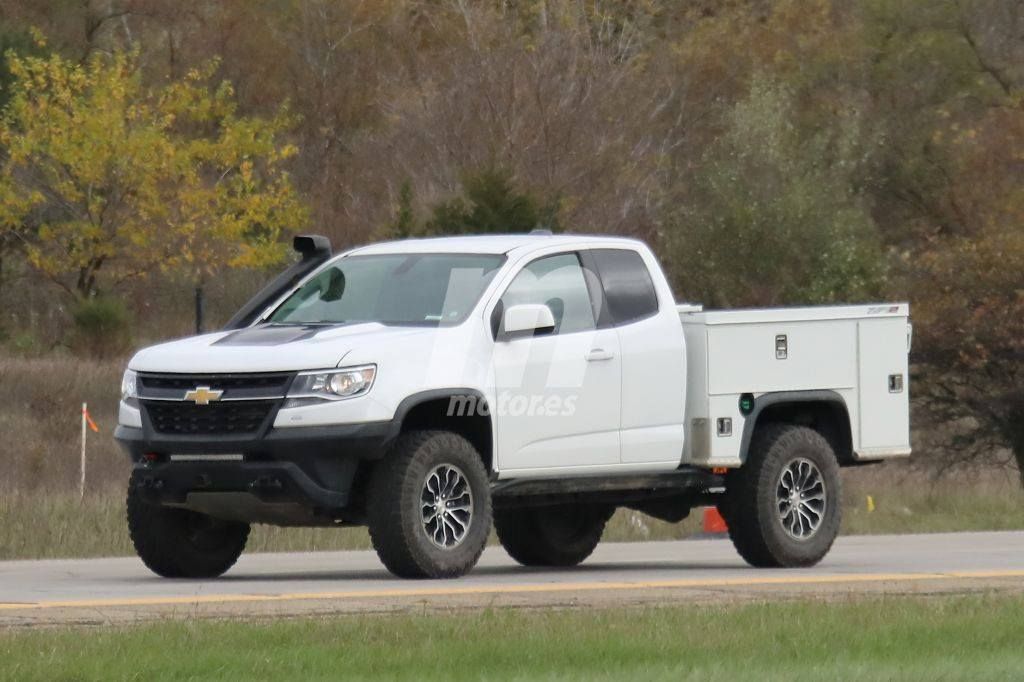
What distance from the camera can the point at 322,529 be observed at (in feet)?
63.9

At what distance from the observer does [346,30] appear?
213 ft

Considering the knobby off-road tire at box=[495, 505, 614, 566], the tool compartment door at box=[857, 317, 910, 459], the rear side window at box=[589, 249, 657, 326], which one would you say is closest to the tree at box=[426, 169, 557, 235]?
the knobby off-road tire at box=[495, 505, 614, 566]

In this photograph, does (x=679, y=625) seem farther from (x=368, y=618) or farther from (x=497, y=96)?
(x=497, y=96)

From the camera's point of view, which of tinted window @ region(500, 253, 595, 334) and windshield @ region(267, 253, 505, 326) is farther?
tinted window @ region(500, 253, 595, 334)

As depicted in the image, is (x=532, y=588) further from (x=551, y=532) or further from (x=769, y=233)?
(x=769, y=233)

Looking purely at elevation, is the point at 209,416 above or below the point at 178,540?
above

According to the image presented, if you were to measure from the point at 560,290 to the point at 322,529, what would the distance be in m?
6.09

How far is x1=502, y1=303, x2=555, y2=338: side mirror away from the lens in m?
13.3

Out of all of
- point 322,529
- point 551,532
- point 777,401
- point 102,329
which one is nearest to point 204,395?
point 551,532

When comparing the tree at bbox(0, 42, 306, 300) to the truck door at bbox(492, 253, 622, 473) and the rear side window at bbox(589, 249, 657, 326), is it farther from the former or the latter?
the truck door at bbox(492, 253, 622, 473)

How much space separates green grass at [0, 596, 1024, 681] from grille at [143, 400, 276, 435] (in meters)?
2.29

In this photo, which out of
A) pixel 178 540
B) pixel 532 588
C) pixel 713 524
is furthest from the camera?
pixel 713 524

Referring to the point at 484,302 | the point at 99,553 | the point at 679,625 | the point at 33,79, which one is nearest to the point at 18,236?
the point at 33,79

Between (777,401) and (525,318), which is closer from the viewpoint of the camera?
(525,318)
